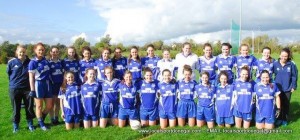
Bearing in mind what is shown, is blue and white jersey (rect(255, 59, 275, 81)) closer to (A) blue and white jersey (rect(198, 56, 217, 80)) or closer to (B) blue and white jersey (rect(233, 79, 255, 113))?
(B) blue and white jersey (rect(233, 79, 255, 113))

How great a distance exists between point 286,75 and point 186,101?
2.41 metres

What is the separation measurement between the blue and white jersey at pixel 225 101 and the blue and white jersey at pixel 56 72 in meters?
3.83

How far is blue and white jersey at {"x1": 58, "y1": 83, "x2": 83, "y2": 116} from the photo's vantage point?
26.3 ft

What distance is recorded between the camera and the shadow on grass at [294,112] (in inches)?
346

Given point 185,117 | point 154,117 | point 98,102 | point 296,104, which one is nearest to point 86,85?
point 98,102

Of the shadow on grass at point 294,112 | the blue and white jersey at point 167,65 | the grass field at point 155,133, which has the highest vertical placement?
the blue and white jersey at point 167,65

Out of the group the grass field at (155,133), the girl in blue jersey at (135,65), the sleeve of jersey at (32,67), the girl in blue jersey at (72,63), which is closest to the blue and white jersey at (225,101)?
the grass field at (155,133)

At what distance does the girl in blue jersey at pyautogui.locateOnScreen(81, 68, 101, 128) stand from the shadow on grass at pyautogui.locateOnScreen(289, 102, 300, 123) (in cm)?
481

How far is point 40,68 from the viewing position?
7805 mm

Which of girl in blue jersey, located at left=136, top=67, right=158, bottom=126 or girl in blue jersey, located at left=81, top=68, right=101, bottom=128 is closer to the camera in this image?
girl in blue jersey, located at left=81, top=68, right=101, bottom=128

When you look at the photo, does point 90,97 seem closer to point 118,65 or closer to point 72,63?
point 72,63

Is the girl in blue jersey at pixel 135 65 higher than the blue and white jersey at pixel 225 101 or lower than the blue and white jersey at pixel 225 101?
higher

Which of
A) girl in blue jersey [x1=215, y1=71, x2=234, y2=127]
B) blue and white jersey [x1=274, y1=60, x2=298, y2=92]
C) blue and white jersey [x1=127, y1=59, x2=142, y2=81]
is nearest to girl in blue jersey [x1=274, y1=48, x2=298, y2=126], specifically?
blue and white jersey [x1=274, y1=60, x2=298, y2=92]

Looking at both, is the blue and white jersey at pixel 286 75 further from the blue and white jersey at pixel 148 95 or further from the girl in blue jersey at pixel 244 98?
the blue and white jersey at pixel 148 95
